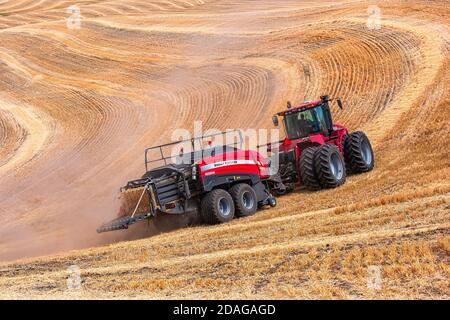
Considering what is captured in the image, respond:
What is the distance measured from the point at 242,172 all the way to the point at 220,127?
466 inches

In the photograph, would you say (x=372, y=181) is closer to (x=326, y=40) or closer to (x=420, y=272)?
(x=420, y=272)

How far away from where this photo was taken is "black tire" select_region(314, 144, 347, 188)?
17719 mm

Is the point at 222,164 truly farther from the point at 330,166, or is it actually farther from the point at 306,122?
the point at 306,122

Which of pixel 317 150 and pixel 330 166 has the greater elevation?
pixel 317 150

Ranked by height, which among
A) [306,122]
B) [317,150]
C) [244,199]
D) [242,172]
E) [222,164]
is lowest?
[244,199]

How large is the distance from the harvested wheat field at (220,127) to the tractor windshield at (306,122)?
2061 millimetres

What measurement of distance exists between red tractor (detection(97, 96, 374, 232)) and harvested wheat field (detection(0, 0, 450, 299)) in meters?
0.53

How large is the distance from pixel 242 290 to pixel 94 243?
836 cm

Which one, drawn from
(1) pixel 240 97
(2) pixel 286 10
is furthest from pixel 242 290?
(2) pixel 286 10

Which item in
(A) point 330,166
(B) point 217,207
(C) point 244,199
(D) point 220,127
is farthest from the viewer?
(D) point 220,127

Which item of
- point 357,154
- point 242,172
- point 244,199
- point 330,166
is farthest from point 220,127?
point 244,199

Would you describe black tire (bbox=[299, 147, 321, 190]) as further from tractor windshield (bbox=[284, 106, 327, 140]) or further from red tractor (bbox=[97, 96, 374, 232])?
tractor windshield (bbox=[284, 106, 327, 140])

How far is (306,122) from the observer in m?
19.5

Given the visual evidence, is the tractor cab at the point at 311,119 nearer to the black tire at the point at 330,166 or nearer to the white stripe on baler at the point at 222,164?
the black tire at the point at 330,166
